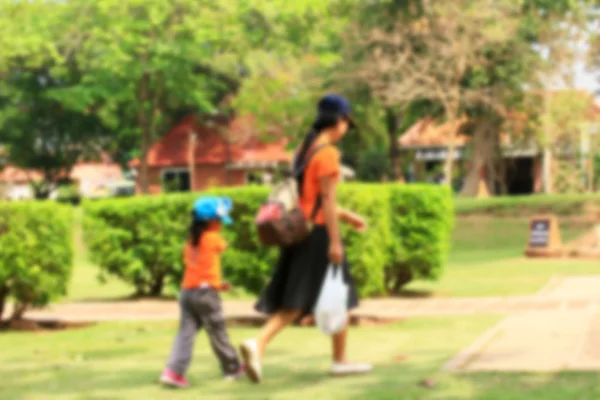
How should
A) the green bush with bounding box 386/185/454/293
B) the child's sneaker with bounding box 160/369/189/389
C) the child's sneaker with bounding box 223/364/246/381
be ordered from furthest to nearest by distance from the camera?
the green bush with bounding box 386/185/454/293 < the child's sneaker with bounding box 223/364/246/381 < the child's sneaker with bounding box 160/369/189/389

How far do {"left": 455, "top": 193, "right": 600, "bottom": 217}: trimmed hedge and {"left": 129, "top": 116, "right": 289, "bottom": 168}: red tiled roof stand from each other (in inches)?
940

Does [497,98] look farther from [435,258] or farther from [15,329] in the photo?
[15,329]

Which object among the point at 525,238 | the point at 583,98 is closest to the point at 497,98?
the point at 583,98

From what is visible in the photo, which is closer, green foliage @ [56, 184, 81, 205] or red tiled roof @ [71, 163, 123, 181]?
green foliage @ [56, 184, 81, 205]

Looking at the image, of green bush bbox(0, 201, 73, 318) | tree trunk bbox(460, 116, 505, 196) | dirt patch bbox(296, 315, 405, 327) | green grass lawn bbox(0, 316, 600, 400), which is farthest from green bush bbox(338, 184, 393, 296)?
tree trunk bbox(460, 116, 505, 196)

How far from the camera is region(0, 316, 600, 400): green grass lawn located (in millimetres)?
6996

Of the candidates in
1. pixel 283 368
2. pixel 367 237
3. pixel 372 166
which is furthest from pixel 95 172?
pixel 283 368

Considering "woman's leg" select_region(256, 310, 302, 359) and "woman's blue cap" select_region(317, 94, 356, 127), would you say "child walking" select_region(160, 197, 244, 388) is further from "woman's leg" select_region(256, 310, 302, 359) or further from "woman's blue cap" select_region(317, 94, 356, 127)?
"woman's blue cap" select_region(317, 94, 356, 127)

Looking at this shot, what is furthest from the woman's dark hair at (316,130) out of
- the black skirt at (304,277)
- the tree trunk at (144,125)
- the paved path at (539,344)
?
the tree trunk at (144,125)

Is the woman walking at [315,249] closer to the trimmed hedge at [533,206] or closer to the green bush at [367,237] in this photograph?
the green bush at [367,237]

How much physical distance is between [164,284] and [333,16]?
42.1m

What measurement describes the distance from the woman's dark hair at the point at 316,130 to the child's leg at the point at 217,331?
1138mm

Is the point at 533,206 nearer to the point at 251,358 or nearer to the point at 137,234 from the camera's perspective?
the point at 137,234

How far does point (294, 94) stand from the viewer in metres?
52.6
